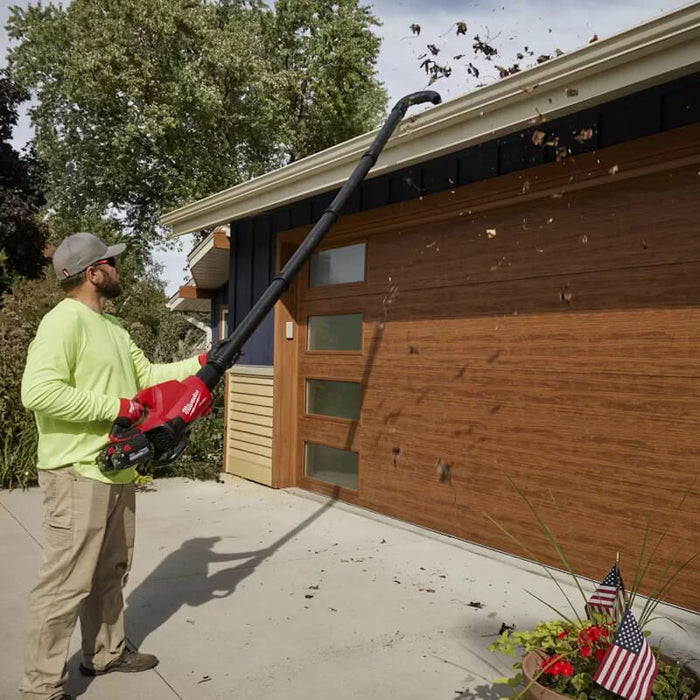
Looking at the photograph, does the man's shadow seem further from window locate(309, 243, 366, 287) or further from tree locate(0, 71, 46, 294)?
tree locate(0, 71, 46, 294)

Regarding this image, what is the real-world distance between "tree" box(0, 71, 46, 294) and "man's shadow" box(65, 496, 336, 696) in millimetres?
14652

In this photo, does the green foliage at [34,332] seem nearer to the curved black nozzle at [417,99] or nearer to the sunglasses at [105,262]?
the sunglasses at [105,262]

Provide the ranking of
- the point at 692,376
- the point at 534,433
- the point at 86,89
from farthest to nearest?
the point at 86,89 → the point at 534,433 → the point at 692,376

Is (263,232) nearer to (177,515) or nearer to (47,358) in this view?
(177,515)

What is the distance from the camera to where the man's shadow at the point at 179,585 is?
3.35 meters

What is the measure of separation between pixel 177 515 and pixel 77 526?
330cm

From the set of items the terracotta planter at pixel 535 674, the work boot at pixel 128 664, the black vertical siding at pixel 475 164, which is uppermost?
the black vertical siding at pixel 475 164

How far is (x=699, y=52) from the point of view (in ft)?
9.93

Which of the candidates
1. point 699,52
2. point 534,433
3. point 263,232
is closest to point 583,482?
point 534,433

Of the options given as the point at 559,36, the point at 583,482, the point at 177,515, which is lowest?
the point at 177,515

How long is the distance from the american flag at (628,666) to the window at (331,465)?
434 centimetres

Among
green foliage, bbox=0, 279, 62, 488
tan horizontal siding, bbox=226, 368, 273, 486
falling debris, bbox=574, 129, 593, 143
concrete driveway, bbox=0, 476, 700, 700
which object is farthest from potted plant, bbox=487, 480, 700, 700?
green foliage, bbox=0, 279, 62, 488

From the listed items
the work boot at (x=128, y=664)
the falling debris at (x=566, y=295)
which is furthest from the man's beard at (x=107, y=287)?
the falling debris at (x=566, y=295)

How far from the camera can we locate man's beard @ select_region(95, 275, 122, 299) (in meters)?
2.77
